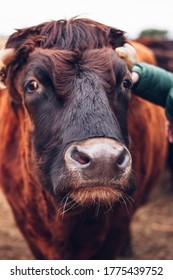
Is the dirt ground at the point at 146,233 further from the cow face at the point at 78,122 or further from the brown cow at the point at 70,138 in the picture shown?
the cow face at the point at 78,122

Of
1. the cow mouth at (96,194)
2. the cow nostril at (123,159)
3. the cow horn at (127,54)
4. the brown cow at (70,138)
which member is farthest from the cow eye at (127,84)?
the cow mouth at (96,194)

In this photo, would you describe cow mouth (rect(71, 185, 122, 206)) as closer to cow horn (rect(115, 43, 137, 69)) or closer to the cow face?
the cow face

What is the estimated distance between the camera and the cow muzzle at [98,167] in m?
2.69

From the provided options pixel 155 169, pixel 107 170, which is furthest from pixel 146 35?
pixel 107 170

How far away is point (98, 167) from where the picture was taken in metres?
2.70

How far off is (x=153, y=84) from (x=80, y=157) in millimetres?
1154

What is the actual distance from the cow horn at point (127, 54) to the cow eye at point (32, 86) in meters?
0.59

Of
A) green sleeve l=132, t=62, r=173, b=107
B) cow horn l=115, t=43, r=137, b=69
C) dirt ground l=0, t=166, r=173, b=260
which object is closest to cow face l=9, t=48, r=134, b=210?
cow horn l=115, t=43, r=137, b=69

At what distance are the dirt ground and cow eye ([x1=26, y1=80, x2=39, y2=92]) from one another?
225 centimetres

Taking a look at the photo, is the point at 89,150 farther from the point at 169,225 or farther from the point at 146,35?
the point at 146,35

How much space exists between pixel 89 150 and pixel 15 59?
99 cm

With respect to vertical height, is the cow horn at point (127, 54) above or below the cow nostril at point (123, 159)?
above

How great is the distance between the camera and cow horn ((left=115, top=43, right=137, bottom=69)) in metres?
3.36
